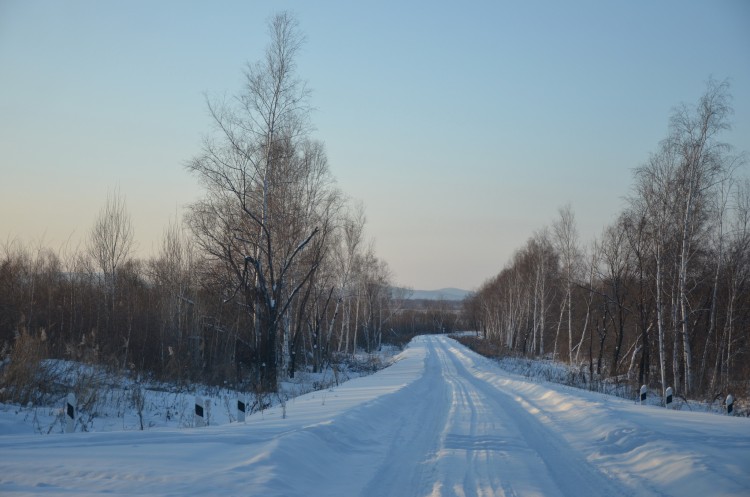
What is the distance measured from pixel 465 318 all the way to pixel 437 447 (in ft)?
521

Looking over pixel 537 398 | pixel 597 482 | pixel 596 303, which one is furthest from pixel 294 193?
pixel 596 303

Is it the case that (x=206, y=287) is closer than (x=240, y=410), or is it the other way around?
(x=240, y=410)

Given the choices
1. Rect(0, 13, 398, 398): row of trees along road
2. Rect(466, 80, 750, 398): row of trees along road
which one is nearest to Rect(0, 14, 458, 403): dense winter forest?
Rect(0, 13, 398, 398): row of trees along road

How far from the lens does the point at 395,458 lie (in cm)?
840

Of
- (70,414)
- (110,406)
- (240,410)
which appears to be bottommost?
(110,406)

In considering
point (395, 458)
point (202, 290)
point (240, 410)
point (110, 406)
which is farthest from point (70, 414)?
point (202, 290)

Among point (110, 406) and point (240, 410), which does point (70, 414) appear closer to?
point (240, 410)

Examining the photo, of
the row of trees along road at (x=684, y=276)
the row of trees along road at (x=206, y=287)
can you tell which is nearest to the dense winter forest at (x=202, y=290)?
the row of trees along road at (x=206, y=287)

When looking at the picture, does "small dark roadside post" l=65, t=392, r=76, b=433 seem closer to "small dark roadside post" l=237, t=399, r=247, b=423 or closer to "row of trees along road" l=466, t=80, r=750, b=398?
"small dark roadside post" l=237, t=399, r=247, b=423

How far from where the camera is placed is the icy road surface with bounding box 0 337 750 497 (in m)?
6.07

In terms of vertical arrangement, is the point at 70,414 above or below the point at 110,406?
above

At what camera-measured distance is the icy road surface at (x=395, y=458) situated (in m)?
6.07

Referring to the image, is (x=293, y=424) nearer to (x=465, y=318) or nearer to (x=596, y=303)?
(x=596, y=303)

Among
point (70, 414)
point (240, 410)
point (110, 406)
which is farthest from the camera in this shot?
point (110, 406)
